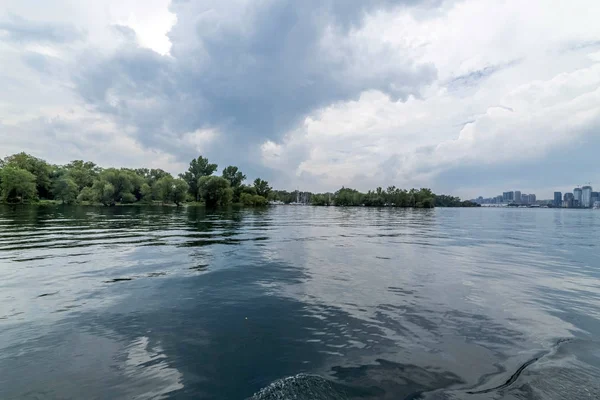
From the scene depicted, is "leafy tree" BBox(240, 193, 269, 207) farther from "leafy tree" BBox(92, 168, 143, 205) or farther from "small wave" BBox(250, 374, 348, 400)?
"small wave" BBox(250, 374, 348, 400)

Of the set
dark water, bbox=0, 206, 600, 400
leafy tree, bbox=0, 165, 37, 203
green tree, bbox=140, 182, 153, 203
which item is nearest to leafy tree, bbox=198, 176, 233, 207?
green tree, bbox=140, 182, 153, 203

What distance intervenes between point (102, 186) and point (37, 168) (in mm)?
40976

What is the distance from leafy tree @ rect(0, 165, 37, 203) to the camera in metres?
102

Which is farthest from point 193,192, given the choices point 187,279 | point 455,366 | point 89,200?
point 455,366

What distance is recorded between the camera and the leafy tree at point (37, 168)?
417ft

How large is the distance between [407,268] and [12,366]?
17.2 meters

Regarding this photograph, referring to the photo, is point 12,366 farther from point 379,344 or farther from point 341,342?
point 379,344

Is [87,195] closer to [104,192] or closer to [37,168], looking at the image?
[104,192]

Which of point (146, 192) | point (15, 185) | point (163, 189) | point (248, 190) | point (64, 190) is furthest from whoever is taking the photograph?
point (248, 190)

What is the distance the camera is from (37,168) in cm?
12938

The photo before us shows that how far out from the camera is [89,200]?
11756 centimetres

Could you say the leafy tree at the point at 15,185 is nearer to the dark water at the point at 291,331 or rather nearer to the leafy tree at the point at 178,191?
the leafy tree at the point at 178,191

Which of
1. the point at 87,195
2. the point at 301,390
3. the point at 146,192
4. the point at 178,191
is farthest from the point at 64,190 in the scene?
the point at 301,390

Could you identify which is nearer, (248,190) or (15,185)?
(15,185)
